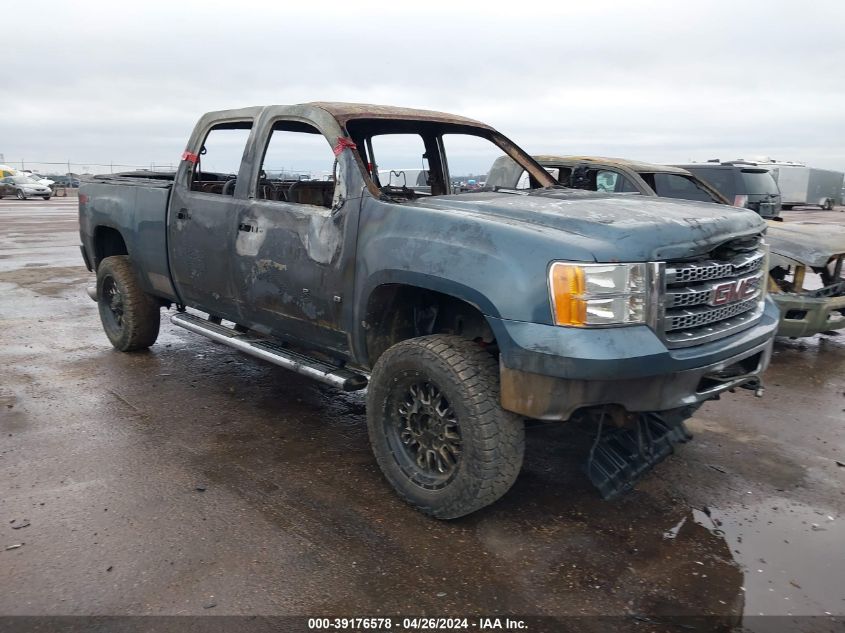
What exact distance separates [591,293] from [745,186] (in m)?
9.59

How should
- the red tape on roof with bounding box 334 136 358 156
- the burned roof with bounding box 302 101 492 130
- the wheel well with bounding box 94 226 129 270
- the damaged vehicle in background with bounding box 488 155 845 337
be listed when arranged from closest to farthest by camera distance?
the red tape on roof with bounding box 334 136 358 156
the burned roof with bounding box 302 101 492 130
the damaged vehicle in background with bounding box 488 155 845 337
the wheel well with bounding box 94 226 129 270

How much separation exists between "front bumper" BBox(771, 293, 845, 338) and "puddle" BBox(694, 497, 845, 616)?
9.25 ft

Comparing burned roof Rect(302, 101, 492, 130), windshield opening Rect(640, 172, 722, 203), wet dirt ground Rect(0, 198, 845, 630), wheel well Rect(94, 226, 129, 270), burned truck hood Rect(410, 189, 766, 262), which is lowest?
wet dirt ground Rect(0, 198, 845, 630)

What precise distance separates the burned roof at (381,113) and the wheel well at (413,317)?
3.73ft

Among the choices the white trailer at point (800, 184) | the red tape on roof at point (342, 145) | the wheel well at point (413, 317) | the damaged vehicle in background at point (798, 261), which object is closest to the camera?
the wheel well at point (413, 317)

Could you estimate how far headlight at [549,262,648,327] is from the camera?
269cm

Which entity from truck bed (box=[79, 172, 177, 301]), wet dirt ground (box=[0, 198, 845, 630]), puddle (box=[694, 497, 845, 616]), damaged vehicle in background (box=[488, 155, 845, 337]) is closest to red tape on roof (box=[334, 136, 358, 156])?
damaged vehicle in background (box=[488, 155, 845, 337])

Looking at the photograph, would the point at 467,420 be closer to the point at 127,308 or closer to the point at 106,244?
the point at 127,308

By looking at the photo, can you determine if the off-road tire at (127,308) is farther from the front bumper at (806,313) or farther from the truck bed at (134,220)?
the front bumper at (806,313)

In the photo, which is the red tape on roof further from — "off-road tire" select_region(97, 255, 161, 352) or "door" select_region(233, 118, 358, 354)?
"off-road tire" select_region(97, 255, 161, 352)

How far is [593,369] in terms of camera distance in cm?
265

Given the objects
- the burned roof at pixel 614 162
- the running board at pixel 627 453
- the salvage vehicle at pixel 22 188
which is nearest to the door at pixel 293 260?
the running board at pixel 627 453

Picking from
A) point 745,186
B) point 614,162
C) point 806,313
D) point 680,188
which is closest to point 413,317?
point 806,313

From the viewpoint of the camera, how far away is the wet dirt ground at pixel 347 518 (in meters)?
2.62
